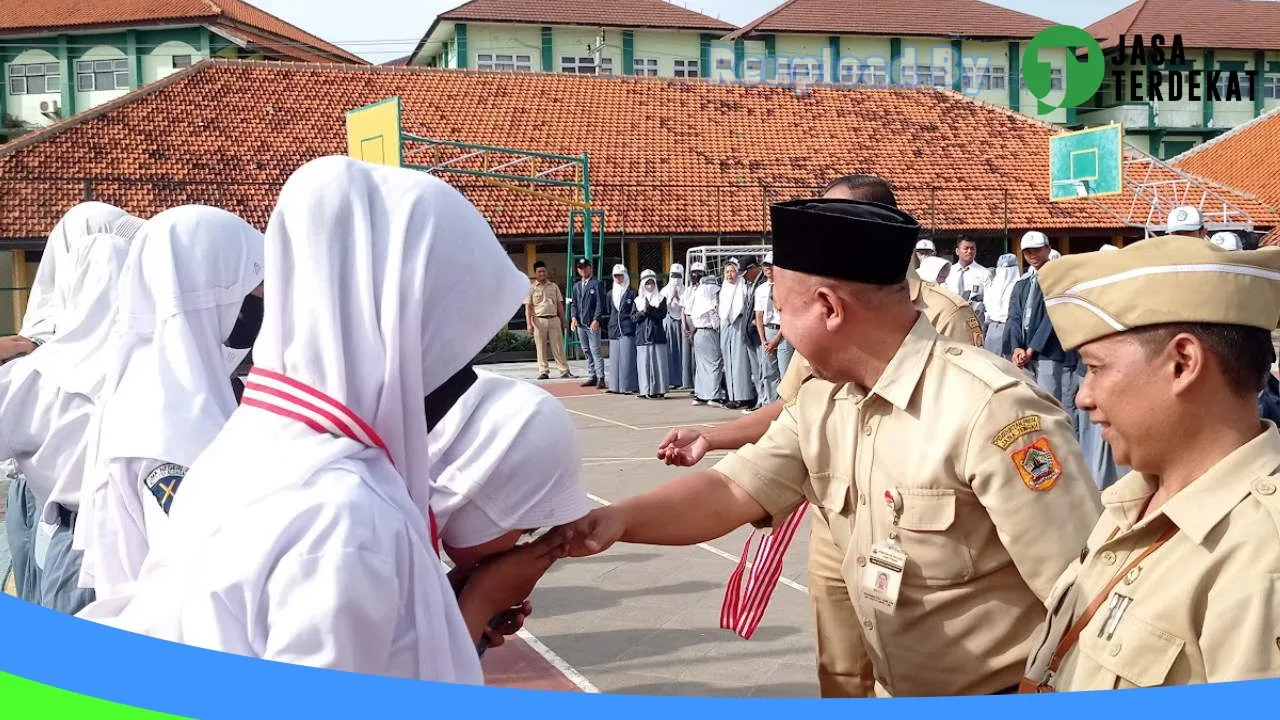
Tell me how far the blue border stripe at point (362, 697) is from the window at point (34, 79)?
604 cm

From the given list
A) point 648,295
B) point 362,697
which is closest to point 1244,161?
point 648,295

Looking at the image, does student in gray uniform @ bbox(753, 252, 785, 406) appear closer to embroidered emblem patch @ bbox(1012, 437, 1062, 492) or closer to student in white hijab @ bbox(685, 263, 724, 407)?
student in white hijab @ bbox(685, 263, 724, 407)

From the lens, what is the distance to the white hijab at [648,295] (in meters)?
15.0

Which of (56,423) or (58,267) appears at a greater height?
(58,267)

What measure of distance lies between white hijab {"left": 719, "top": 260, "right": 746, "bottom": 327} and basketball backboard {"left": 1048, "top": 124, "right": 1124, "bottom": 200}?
4.60 metres

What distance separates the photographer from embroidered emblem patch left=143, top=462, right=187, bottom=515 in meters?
2.44

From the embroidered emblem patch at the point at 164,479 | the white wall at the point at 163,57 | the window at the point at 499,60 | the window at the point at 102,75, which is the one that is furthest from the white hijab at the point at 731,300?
the embroidered emblem patch at the point at 164,479

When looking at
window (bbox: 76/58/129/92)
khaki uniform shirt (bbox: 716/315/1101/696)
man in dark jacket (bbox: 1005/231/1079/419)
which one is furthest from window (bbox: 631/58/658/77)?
khaki uniform shirt (bbox: 716/315/1101/696)

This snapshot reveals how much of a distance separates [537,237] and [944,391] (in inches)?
782

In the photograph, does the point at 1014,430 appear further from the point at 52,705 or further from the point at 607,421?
the point at 607,421

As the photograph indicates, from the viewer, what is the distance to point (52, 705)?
1.32 meters

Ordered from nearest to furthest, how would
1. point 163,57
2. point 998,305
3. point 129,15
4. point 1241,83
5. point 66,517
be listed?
point 66,517
point 129,15
point 163,57
point 1241,83
point 998,305

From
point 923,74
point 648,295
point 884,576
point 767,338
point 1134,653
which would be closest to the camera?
point 1134,653

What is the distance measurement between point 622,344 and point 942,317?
11.3 m
